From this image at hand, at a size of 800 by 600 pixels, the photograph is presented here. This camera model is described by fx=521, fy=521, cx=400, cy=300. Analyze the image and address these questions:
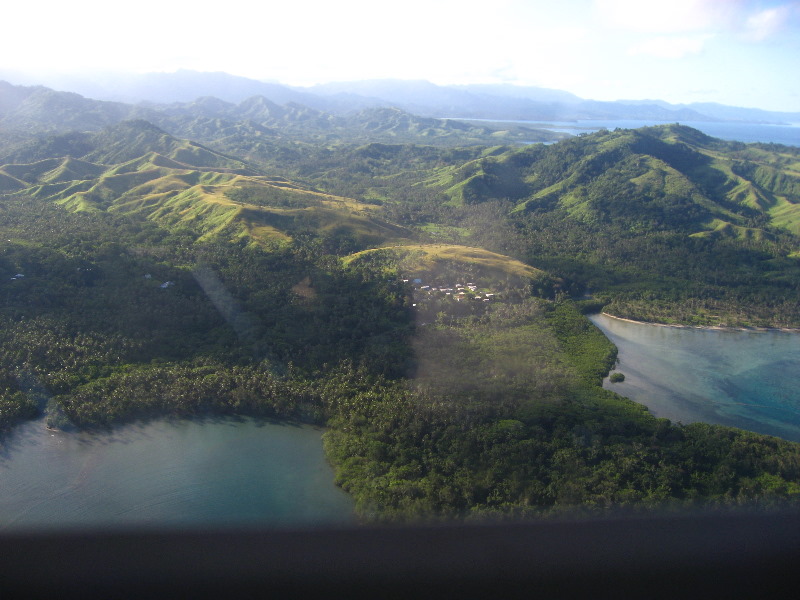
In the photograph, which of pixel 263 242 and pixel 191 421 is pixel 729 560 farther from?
pixel 263 242

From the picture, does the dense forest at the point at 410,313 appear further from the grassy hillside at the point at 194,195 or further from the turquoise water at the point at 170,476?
the turquoise water at the point at 170,476

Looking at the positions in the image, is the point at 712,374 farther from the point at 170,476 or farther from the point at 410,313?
the point at 170,476

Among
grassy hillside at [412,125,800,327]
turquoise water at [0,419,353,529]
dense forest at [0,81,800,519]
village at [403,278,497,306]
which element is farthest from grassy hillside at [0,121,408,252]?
turquoise water at [0,419,353,529]

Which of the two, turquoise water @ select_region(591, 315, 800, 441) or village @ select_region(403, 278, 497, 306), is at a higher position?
village @ select_region(403, 278, 497, 306)

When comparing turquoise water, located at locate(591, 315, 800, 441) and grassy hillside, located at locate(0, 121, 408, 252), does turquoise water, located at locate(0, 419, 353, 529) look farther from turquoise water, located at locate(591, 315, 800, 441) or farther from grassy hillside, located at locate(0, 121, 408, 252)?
grassy hillside, located at locate(0, 121, 408, 252)

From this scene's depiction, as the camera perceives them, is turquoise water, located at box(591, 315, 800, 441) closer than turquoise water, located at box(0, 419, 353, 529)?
No

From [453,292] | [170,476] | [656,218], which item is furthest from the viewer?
[656,218]

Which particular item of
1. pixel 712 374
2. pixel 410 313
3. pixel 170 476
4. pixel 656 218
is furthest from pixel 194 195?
pixel 656 218

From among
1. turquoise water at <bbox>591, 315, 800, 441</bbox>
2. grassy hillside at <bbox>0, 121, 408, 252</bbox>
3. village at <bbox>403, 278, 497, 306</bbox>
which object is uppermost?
grassy hillside at <bbox>0, 121, 408, 252</bbox>

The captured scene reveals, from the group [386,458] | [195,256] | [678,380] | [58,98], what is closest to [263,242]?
[195,256]
